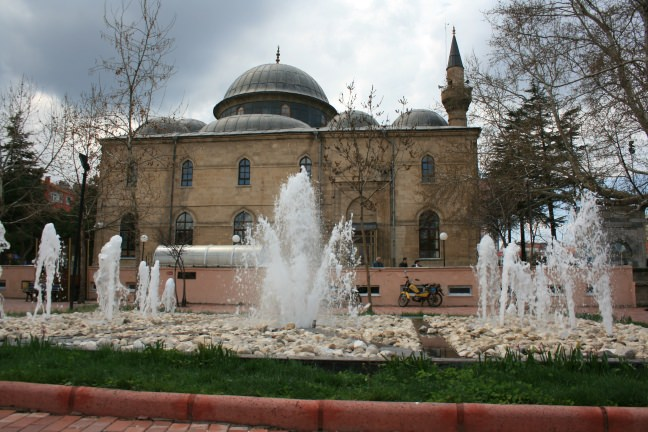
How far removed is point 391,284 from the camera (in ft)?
59.5

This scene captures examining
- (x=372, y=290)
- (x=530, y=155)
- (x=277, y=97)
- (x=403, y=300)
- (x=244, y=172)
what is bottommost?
(x=403, y=300)

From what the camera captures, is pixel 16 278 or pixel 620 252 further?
pixel 620 252

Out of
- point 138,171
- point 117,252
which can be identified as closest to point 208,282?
point 138,171

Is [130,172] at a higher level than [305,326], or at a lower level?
higher

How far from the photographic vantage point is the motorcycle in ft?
54.8

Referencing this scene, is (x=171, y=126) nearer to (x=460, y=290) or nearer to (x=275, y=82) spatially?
→ (x=460, y=290)

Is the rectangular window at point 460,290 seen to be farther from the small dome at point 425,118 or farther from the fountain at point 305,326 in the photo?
the small dome at point 425,118

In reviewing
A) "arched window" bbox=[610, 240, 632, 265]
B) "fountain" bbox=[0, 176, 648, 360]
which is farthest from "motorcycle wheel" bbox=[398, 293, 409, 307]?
"arched window" bbox=[610, 240, 632, 265]

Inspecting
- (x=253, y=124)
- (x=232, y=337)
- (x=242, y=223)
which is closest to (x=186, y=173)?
(x=242, y=223)

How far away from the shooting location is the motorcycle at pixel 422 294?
54.8 ft

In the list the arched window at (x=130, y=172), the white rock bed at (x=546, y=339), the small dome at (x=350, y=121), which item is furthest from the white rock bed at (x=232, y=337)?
the small dome at (x=350, y=121)

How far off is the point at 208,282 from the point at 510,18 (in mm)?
13862

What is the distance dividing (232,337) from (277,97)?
3078cm

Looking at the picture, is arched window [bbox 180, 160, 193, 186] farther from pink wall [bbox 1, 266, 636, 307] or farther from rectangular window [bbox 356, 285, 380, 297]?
rectangular window [bbox 356, 285, 380, 297]
